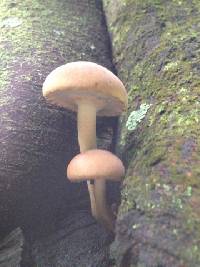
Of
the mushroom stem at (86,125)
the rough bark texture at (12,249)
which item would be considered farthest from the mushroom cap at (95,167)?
the rough bark texture at (12,249)

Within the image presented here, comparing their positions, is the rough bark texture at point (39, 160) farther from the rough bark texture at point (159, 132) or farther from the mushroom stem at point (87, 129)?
the rough bark texture at point (159, 132)

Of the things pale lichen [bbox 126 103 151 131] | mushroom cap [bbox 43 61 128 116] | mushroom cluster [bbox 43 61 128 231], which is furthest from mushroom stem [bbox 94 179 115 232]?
mushroom cap [bbox 43 61 128 116]

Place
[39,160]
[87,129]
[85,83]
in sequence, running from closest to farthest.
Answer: [85,83], [39,160], [87,129]

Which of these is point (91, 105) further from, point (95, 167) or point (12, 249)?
point (12, 249)

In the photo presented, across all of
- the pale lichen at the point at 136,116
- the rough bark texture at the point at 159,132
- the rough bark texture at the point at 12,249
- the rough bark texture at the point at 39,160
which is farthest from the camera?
the pale lichen at the point at 136,116

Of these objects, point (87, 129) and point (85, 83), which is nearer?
point (85, 83)

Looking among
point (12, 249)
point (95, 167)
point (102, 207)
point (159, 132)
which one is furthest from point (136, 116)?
point (12, 249)

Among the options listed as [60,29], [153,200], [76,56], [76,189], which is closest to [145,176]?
[153,200]
